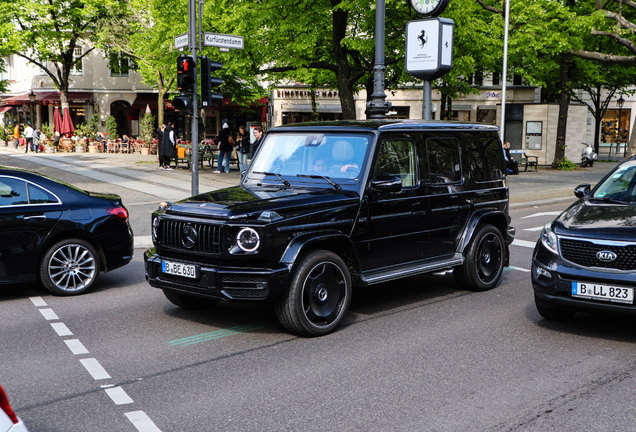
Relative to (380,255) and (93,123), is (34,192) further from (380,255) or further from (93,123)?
A: (93,123)

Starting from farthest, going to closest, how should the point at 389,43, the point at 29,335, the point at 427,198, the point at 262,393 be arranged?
the point at 389,43, the point at 427,198, the point at 29,335, the point at 262,393

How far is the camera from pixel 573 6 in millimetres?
30391

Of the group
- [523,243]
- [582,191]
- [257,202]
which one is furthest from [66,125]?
[582,191]

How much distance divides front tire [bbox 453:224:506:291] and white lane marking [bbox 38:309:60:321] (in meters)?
4.45

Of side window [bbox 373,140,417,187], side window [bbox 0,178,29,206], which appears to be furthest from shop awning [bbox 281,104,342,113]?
side window [bbox 373,140,417,187]

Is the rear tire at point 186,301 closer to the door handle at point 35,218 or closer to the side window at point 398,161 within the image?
the door handle at point 35,218

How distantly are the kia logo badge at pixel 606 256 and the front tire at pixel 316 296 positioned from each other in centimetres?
220

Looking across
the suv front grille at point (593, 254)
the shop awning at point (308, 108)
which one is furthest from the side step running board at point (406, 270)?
the shop awning at point (308, 108)

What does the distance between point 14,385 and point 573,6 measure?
101 feet

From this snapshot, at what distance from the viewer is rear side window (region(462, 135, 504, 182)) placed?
8.01m

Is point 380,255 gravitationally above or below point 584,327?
above

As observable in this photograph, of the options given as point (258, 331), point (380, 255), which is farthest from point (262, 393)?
point (380, 255)

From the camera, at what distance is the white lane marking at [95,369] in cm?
→ 511

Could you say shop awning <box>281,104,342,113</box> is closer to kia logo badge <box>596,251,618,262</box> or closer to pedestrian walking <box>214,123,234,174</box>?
pedestrian walking <box>214,123,234,174</box>
